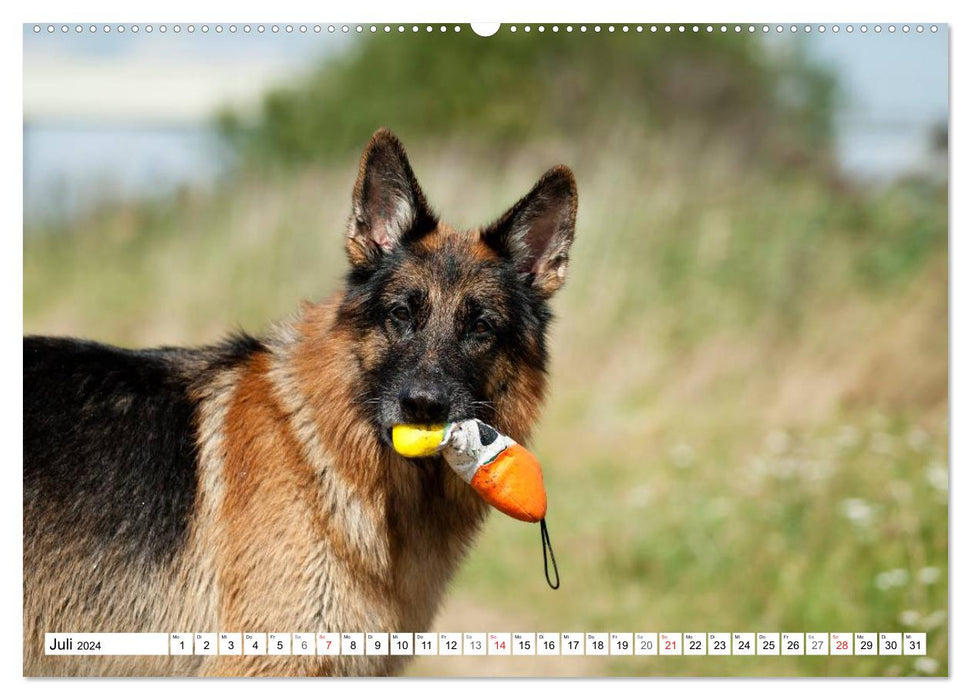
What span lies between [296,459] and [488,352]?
3.53ft

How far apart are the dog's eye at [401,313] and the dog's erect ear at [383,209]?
1.21ft

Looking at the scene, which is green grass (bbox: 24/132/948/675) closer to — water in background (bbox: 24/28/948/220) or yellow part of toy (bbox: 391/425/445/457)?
water in background (bbox: 24/28/948/220)

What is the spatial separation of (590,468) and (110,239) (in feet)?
16.9

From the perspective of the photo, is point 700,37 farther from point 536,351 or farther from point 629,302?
point 629,302

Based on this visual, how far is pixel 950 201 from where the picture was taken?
18.8ft

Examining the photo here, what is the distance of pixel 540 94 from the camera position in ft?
33.8

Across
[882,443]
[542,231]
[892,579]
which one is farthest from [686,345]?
[542,231]

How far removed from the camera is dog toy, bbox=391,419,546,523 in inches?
184

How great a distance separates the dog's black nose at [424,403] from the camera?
14.9 feet

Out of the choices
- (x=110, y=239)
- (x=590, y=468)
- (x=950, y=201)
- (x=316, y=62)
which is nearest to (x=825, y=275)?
(x=590, y=468)

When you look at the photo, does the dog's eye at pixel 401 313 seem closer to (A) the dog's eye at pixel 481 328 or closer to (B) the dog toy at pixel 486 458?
(A) the dog's eye at pixel 481 328

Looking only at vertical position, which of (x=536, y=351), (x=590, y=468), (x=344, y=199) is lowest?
(x=590, y=468)

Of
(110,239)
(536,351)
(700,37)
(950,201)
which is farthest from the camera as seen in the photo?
(110,239)

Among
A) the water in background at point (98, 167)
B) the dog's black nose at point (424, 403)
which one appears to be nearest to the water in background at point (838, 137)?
the water in background at point (98, 167)
